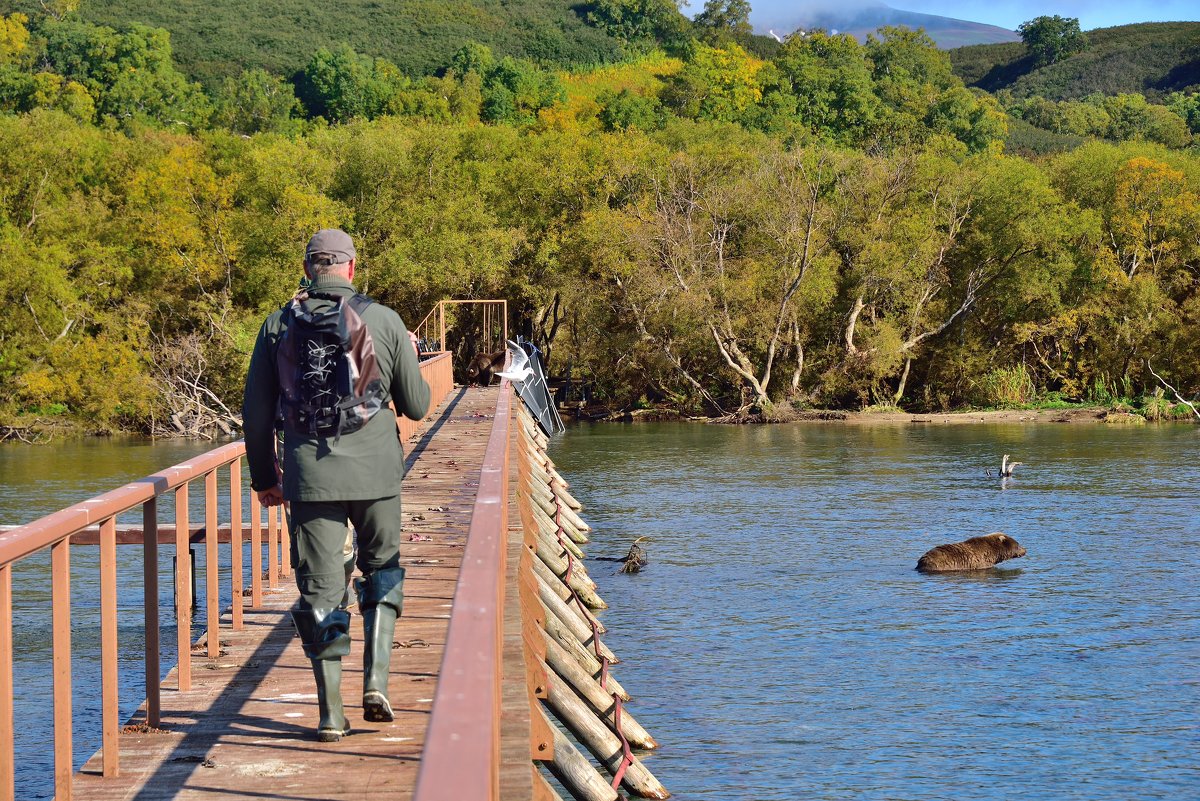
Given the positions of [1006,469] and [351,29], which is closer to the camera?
[1006,469]

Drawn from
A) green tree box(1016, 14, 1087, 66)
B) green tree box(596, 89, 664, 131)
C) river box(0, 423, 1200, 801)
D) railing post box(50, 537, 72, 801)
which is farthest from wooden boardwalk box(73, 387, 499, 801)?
green tree box(1016, 14, 1087, 66)

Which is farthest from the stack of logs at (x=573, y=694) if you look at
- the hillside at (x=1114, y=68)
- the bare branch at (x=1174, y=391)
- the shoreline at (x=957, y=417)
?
the hillside at (x=1114, y=68)

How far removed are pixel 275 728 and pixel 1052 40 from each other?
17533 centimetres

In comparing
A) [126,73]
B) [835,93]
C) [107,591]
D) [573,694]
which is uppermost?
[126,73]

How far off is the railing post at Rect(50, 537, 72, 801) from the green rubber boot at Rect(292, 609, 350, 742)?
2.93ft

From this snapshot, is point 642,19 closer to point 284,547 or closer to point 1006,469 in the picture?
point 1006,469

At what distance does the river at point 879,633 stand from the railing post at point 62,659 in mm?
5759

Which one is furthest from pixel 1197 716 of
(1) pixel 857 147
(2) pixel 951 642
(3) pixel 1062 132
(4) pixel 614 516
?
(3) pixel 1062 132

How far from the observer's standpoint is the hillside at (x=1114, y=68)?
152625 millimetres

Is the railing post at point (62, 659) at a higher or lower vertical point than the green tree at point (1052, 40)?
lower

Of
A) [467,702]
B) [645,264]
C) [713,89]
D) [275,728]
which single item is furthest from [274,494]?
[713,89]

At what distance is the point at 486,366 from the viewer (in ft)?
119

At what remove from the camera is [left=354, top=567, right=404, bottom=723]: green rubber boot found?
19.3 feet

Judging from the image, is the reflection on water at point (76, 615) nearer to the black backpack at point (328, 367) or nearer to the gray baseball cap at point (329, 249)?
the black backpack at point (328, 367)
